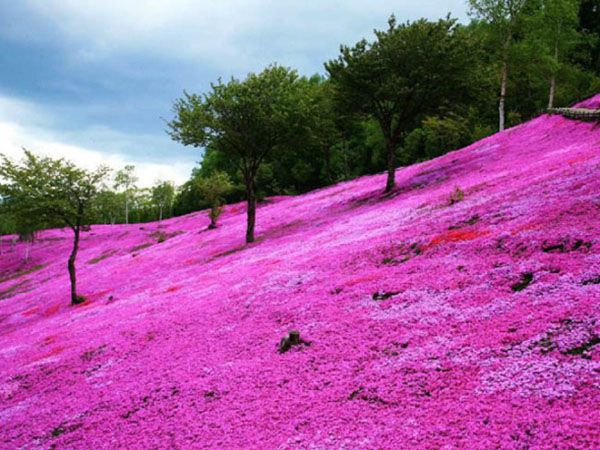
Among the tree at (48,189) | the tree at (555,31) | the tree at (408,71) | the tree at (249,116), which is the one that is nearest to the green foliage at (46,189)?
the tree at (48,189)

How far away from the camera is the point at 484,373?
19.3 ft

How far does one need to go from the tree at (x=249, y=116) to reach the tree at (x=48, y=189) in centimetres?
743

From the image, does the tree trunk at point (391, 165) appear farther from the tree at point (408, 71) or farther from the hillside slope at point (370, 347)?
the hillside slope at point (370, 347)

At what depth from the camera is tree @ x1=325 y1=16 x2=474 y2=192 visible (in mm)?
30312

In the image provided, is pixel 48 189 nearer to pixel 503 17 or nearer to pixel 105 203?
pixel 105 203

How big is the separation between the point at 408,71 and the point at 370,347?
94.7 ft

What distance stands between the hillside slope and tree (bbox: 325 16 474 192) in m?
14.1

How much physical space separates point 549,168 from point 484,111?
5399cm

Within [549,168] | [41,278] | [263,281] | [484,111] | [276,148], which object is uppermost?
[484,111]

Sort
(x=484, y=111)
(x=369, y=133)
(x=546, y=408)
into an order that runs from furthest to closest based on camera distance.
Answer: (x=369, y=133)
(x=484, y=111)
(x=546, y=408)

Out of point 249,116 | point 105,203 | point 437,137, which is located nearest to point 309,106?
point 249,116

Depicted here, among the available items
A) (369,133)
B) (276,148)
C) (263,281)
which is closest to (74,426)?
(263,281)

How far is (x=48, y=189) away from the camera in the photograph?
2506 centimetres

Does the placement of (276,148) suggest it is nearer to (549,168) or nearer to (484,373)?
(549,168)
